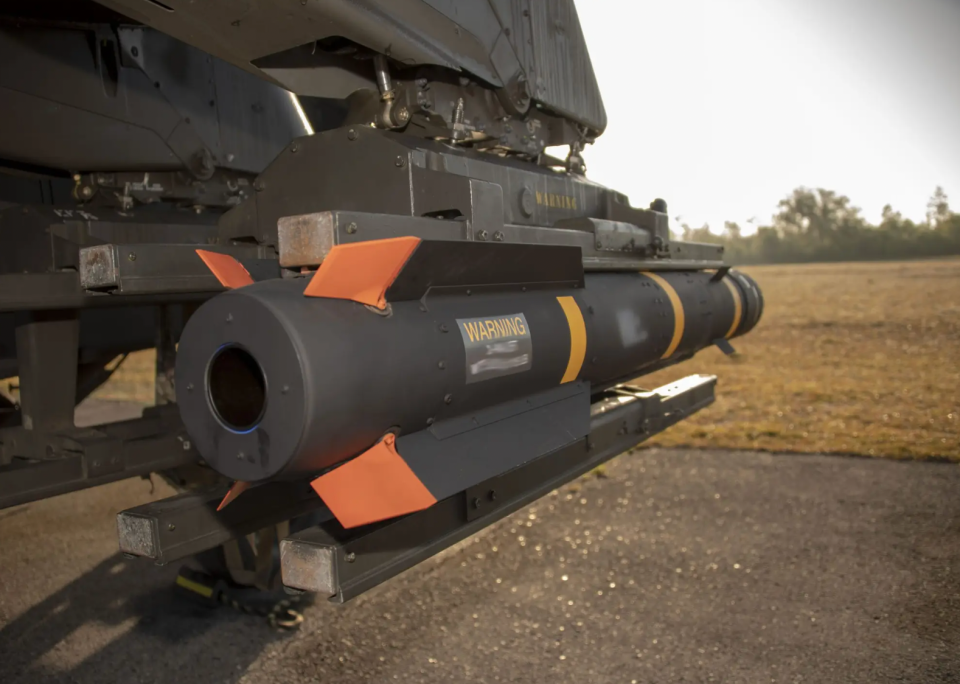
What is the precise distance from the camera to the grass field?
7121 mm

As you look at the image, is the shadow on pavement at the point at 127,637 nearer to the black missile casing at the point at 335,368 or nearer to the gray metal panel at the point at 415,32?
the black missile casing at the point at 335,368

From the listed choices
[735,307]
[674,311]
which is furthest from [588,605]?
[735,307]

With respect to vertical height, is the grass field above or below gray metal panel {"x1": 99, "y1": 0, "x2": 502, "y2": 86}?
below

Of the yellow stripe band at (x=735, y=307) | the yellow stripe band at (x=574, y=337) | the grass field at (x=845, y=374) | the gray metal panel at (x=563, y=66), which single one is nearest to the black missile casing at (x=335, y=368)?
the yellow stripe band at (x=574, y=337)

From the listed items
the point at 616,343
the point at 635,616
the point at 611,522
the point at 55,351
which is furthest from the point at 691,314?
the point at 55,351

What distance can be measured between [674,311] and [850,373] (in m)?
6.14

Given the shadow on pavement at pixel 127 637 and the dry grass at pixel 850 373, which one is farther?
the dry grass at pixel 850 373

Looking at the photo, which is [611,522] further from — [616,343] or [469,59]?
[469,59]

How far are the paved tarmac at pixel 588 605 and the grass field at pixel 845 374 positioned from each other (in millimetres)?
1218

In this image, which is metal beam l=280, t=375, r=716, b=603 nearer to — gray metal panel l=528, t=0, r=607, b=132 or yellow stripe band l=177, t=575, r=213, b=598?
gray metal panel l=528, t=0, r=607, b=132

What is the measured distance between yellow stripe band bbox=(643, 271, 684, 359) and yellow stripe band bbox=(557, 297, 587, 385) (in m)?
1.04

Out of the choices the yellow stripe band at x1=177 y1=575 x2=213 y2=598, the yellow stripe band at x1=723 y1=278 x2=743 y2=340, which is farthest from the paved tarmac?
the yellow stripe band at x1=723 y1=278 x2=743 y2=340

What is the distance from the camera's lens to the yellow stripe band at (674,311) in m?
3.79

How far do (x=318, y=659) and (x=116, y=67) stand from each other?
2878 millimetres
